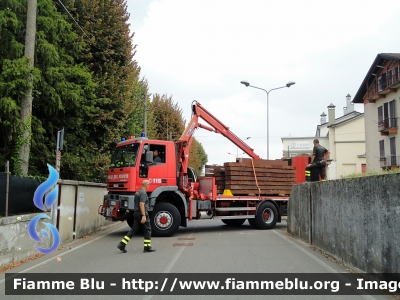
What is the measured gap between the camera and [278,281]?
22.4 feet

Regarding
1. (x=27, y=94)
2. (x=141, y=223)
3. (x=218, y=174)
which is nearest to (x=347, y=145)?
(x=218, y=174)

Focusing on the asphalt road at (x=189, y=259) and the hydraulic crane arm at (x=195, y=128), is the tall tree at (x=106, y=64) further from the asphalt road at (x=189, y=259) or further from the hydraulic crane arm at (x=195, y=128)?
the asphalt road at (x=189, y=259)

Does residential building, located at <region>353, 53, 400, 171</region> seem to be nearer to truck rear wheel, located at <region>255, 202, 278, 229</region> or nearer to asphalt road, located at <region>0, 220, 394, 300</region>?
truck rear wheel, located at <region>255, 202, 278, 229</region>

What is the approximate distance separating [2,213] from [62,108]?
276 inches

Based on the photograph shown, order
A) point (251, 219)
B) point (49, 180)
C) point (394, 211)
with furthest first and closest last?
point (251, 219)
point (49, 180)
point (394, 211)

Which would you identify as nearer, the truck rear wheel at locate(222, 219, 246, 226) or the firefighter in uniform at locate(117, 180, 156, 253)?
the firefighter in uniform at locate(117, 180, 156, 253)

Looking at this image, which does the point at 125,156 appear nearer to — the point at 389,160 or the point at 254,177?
the point at 254,177

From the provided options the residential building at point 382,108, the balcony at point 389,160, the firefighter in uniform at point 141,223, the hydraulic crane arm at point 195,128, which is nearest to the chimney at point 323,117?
the residential building at point 382,108

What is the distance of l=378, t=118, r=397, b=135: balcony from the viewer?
31764 mm

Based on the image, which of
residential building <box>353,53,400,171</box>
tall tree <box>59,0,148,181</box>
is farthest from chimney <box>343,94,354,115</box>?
tall tree <box>59,0,148,181</box>

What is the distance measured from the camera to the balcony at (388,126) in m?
31.8

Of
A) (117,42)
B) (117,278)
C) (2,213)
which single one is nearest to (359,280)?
(117,278)

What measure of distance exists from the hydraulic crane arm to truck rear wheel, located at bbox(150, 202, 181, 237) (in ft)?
4.53

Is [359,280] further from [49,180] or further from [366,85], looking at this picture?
[366,85]
